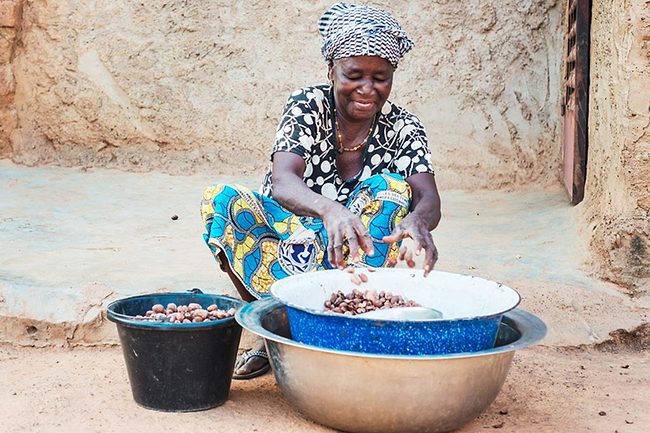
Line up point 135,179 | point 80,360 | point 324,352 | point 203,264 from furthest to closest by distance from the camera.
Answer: point 135,179
point 203,264
point 80,360
point 324,352

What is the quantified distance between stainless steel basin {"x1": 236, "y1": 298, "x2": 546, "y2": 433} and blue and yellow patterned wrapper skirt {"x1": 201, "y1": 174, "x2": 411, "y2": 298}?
0.56 m

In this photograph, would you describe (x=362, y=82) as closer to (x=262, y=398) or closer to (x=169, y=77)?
(x=262, y=398)

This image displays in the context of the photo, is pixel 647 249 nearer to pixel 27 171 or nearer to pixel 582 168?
Result: pixel 582 168

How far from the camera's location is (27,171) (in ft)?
20.7

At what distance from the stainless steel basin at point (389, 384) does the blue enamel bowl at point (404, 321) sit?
0.07 metres

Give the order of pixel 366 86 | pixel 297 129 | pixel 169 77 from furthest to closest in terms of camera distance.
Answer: pixel 169 77, pixel 297 129, pixel 366 86

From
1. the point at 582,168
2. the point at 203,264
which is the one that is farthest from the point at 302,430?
the point at 582,168

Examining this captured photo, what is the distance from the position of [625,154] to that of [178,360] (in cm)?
219

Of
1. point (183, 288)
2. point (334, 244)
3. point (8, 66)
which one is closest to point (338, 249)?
point (334, 244)

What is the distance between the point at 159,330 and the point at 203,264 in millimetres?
1500

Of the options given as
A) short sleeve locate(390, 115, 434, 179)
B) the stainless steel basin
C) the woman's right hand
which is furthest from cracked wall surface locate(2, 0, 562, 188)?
the stainless steel basin

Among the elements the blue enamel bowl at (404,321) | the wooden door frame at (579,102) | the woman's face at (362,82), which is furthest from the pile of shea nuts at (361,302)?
the wooden door frame at (579,102)

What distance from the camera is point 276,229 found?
3266 mm

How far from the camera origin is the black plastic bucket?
2.71m
